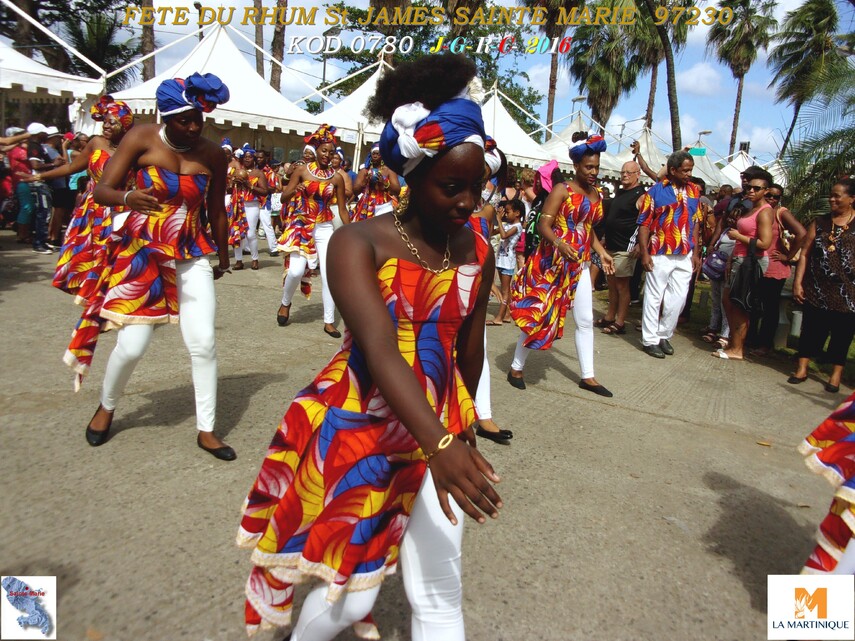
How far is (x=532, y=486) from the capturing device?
348 centimetres

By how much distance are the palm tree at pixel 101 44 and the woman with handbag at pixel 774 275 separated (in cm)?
2322

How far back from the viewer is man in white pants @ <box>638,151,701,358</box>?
6750mm

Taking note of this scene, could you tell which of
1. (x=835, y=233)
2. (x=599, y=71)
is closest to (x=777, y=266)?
(x=835, y=233)

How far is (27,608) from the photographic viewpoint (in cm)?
209

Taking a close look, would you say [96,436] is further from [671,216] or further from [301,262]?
[671,216]

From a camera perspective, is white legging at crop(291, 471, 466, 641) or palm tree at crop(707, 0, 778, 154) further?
palm tree at crop(707, 0, 778, 154)

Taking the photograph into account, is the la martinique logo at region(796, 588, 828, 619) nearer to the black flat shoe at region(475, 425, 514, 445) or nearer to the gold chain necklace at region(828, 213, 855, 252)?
the black flat shoe at region(475, 425, 514, 445)

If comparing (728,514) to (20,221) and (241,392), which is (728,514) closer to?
(241,392)

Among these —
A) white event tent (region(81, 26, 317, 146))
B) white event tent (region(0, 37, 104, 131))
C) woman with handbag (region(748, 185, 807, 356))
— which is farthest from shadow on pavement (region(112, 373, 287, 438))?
white event tent (region(81, 26, 317, 146))

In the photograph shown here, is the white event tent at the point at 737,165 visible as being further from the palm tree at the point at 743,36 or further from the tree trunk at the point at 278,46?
the tree trunk at the point at 278,46

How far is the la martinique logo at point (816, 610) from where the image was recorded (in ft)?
6.79

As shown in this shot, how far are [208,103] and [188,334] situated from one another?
4.11 ft

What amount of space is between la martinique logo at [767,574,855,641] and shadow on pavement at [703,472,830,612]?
0.36 meters

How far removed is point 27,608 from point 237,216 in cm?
882
